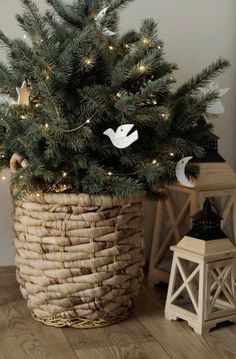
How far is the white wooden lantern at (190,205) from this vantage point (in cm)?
183

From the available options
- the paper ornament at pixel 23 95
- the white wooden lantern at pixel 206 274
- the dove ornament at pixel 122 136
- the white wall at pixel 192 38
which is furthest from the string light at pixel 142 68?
the white wall at pixel 192 38

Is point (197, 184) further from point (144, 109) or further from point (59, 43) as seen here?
point (59, 43)

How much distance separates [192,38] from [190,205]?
641mm

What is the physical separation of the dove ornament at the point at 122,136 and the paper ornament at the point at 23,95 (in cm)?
22

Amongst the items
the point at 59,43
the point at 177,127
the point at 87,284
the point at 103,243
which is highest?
the point at 59,43

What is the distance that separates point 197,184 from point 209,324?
436 mm

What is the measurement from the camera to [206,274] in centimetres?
155

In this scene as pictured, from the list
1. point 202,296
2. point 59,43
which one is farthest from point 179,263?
point 59,43

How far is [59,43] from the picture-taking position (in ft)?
5.06

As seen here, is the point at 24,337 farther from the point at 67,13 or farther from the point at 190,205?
the point at 67,13

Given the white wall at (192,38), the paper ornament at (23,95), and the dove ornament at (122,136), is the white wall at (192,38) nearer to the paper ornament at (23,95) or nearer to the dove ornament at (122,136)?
the paper ornament at (23,95)

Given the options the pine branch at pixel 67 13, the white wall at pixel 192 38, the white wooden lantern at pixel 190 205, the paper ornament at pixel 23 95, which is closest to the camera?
the paper ornament at pixel 23 95

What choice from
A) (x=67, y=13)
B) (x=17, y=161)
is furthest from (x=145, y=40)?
(x=17, y=161)

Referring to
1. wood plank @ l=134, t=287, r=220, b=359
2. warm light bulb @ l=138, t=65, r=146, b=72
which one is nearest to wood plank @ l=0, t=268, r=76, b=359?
wood plank @ l=134, t=287, r=220, b=359
